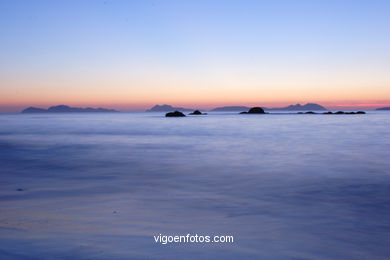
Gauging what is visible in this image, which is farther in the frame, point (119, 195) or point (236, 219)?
point (119, 195)

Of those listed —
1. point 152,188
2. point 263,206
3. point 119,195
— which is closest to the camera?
point 263,206

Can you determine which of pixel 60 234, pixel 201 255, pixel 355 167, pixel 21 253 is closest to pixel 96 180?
pixel 60 234

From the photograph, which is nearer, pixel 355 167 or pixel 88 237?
pixel 88 237

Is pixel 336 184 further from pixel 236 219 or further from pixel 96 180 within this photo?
pixel 96 180

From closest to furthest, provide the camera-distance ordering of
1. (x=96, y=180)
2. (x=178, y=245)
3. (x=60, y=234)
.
Result: (x=178, y=245), (x=60, y=234), (x=96, y=180)

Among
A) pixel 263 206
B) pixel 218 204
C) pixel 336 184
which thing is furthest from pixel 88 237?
pixel 336 184

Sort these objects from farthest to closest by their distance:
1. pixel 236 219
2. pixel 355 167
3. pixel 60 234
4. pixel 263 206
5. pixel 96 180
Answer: pixel 355 167
pixel 96 180
pixel 263 206
pixel 236 219
pixel 60 234

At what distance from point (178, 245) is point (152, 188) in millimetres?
5446

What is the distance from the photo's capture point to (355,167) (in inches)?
614

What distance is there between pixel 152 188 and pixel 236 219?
14.2ft

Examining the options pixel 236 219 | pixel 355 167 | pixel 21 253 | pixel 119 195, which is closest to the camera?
pixel 21 253

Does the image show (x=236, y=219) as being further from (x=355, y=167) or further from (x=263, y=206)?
(x=355, y=167)

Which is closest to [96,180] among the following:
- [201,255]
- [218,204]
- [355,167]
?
[218,204]

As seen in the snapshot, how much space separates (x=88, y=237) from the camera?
5.96 meters
